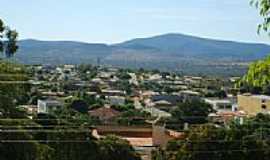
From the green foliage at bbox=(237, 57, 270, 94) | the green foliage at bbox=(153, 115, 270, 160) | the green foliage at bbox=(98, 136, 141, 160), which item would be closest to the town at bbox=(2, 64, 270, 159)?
the green foliage at bbox=(237, 57, 270, 94)

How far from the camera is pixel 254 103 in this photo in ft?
82.2

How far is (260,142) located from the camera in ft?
32.3

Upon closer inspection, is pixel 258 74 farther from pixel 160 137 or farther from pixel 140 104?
pixel 140 104

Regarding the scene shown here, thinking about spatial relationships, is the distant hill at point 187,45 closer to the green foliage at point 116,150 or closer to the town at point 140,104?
the town at point 140,104

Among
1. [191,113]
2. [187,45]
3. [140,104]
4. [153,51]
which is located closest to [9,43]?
[191,113]

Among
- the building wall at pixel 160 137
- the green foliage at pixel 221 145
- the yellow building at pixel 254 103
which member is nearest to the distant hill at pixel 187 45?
the yellow building at pixel 254 103

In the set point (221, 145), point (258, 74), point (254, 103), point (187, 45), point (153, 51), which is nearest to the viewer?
point (258, 74)

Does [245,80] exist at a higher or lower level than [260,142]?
higher

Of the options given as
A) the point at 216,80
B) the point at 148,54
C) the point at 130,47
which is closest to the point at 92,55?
the point at 148,54

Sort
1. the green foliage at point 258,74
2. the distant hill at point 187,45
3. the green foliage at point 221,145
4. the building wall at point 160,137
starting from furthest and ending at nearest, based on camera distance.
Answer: the distant hill at point 187,45
the building wall at point 160,137
the green foliage at point 221,145
the green foliage at point 258,74

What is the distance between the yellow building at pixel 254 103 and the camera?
22.9 metres

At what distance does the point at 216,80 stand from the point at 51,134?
36.8 meters

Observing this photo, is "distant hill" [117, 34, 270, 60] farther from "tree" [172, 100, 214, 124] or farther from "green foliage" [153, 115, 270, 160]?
"green foliage" [153, 115, 270, 160]

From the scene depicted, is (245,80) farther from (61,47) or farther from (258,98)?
(61,47)
